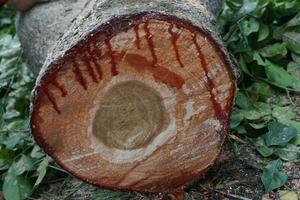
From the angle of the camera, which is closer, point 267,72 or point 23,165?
point 23,165

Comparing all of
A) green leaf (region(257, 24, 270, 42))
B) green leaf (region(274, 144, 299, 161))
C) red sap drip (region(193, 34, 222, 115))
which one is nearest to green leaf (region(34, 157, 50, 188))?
red sap drip (region(193, 34, 222, 115))

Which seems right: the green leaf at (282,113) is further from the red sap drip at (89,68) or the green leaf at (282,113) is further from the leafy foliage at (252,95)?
the red sap drip at (89,68)

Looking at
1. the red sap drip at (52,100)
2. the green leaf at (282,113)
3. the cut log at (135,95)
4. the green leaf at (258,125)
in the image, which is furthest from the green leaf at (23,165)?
the green leaf at (282,113)

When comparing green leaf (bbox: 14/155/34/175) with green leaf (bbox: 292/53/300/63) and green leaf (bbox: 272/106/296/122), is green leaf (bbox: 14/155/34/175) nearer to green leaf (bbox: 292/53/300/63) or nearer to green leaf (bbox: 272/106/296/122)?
green leaf (bbox: 272/106/296/122)

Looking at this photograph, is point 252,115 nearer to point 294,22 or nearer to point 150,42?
point 294,22

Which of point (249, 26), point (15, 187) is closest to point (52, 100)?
point (15, 187)

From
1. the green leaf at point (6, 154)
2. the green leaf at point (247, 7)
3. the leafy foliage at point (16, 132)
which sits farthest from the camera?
the green leaf at point (247, 7)
